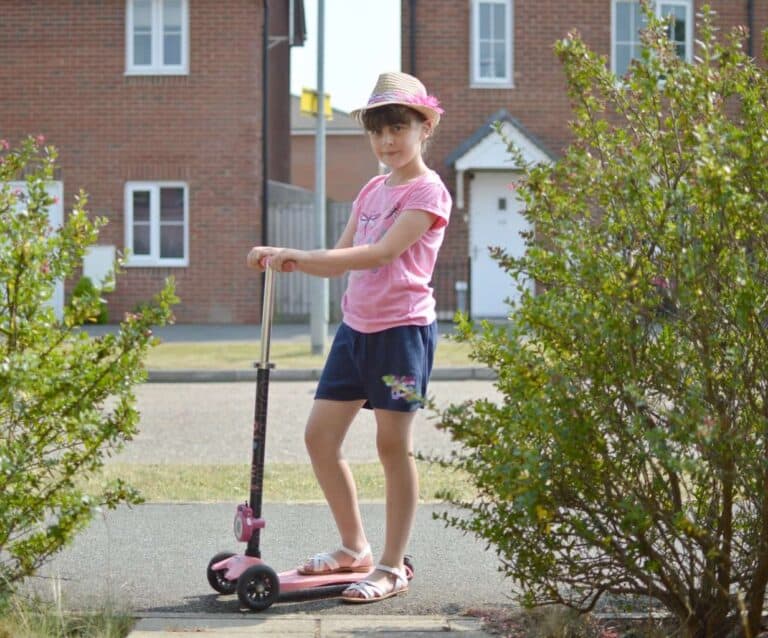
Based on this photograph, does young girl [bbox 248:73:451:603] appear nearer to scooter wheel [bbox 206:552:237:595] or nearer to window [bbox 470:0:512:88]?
scooter wheel [bbox 206:552:237:595]

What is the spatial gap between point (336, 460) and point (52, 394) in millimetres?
1237

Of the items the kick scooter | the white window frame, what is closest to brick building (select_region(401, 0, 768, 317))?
the white window frame

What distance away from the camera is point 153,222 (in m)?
23.6

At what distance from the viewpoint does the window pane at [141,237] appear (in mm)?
23625

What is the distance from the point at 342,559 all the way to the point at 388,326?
89 centimetres

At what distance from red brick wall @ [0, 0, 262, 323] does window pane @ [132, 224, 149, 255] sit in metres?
0.26

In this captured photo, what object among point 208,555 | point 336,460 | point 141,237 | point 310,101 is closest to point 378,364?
point 336,460

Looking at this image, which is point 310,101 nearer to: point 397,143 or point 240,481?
point 240,481

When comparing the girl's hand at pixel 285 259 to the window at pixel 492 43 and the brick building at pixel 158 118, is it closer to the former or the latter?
the brick building at pixel 158 118

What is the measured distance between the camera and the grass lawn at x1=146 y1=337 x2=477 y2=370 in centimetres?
1530

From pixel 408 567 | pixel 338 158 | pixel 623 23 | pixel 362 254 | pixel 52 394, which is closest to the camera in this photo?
pixel 52 394

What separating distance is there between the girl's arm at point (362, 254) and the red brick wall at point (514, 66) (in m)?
18.8

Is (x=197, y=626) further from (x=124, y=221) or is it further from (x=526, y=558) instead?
(x=124, y=221)

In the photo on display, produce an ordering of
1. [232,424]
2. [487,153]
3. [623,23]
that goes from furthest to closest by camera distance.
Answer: [623,23] → [487,153] → [232,424]
